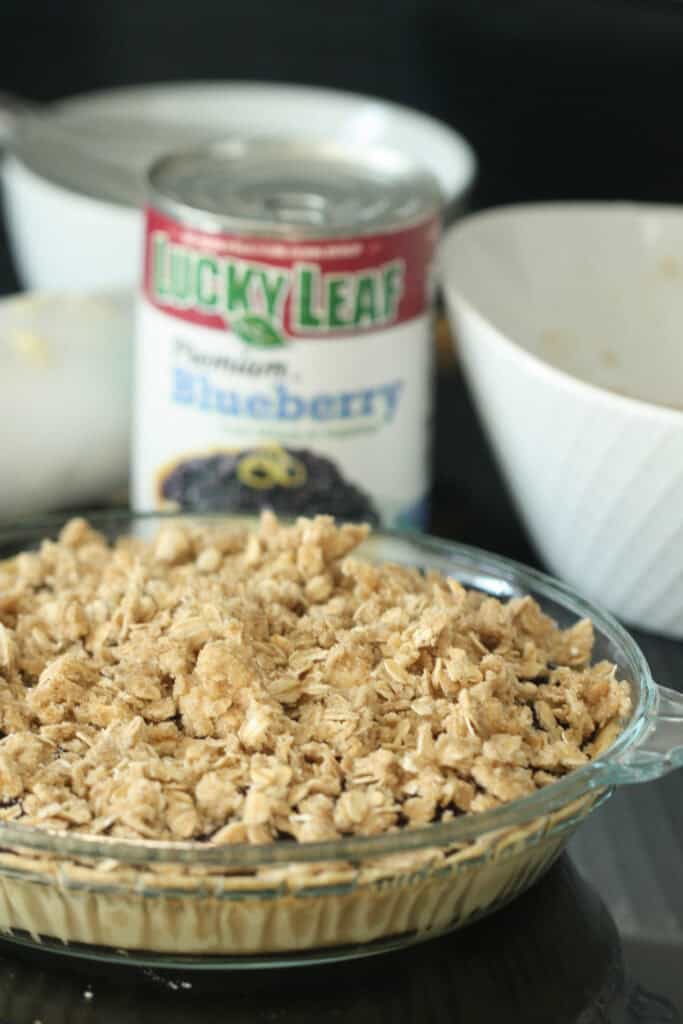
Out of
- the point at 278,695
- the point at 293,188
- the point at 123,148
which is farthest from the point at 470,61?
Answer: the point at 278,695

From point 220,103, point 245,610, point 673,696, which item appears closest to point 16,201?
point 220,103

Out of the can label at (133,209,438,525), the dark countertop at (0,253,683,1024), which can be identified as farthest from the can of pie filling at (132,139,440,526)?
the dark countertop at (0,253,683,1024)

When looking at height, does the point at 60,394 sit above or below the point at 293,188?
below

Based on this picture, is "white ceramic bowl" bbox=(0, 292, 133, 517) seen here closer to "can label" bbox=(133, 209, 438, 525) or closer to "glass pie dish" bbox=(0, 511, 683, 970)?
A: "can label" bbox=(133, 209, 438, 525)

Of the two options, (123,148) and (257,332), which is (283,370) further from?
(123,148)

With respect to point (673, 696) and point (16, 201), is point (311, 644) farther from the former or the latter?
point (16, 201)
